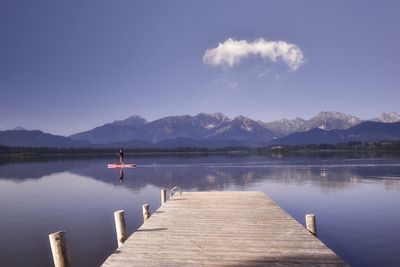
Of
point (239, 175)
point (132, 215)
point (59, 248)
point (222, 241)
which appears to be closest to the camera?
point (59, 248)

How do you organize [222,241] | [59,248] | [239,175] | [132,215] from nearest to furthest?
[59,248], [222,241], [132,215], [239,175]

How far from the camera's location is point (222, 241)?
1227 centimetres

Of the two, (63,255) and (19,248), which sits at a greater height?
(63,255)

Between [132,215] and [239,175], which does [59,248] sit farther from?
[239,175]

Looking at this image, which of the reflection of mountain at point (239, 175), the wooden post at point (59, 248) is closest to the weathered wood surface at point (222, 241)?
the wooden post at point (59, 248)

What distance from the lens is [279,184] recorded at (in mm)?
44844

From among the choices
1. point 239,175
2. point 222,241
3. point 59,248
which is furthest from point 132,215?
point 239,175

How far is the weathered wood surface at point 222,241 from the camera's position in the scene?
33.7 ft

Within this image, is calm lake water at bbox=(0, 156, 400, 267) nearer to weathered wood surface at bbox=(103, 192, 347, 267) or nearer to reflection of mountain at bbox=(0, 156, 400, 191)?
reflection of mountain at bbox=(0, 156, 400, 191)

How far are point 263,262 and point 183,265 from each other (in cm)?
237

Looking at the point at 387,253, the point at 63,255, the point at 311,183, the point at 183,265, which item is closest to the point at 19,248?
the point at 63,255

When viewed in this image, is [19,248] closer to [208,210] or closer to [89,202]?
[208,210]

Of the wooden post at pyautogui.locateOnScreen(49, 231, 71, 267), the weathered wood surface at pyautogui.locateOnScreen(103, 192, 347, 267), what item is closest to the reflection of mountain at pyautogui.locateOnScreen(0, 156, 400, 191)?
the weathered wood surface at pyautogui.locateOnScreen(103, 192, 347, 267)

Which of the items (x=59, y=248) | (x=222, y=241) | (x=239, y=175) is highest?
(x=59, y=248)
